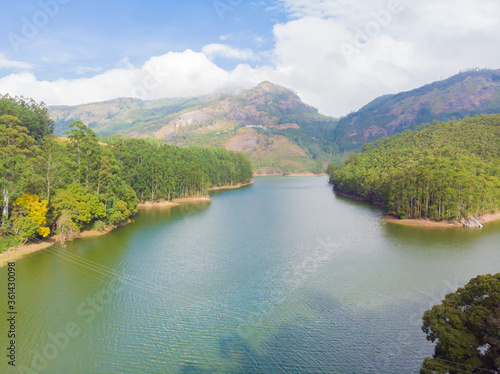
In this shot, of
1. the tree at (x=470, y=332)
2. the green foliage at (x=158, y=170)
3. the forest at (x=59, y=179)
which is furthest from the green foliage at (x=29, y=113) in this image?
the tree at (x=470, y=332)

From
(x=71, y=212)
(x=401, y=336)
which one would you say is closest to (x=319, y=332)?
(x=401, y=336)

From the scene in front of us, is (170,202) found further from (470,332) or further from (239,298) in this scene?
(470,332)

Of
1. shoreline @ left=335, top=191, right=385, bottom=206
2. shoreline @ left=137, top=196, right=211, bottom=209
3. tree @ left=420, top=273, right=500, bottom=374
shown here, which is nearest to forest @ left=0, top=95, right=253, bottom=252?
shoreline @ left=137, top=196, right=211, bottom=209

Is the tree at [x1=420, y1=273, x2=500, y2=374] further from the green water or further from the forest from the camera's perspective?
the forest

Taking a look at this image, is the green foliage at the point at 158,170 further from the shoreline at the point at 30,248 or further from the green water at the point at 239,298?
the green water at the point at 239,298

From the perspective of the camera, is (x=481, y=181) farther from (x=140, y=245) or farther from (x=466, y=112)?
(x=466, y=112)

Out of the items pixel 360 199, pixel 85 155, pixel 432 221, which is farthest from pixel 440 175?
pixel 85 155
